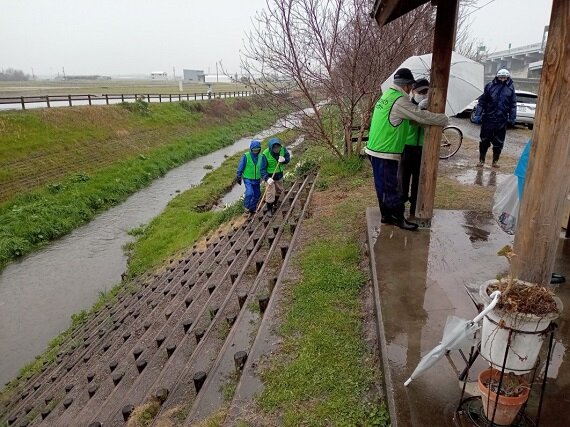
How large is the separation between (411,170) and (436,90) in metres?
1.14

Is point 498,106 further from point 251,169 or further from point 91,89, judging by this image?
point 91,89

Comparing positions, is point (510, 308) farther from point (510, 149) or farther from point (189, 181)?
point (189, 181)

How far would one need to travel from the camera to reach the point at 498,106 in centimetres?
790

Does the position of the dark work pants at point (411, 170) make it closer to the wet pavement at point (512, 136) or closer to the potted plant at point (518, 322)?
the potted plant at point (518, 322)

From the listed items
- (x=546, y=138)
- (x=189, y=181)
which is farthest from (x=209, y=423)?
(x=189, y=181)

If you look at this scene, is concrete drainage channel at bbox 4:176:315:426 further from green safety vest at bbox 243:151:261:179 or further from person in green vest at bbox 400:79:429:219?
person in green vest at bbox 400:79:429:219

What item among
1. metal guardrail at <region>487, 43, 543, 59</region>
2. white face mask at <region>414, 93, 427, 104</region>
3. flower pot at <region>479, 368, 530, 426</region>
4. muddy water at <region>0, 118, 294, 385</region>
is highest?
metal guardrail at <region>487, 43, 543, 59</region>

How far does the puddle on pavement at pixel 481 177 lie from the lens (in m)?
7.73

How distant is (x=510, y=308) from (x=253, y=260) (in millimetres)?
4339

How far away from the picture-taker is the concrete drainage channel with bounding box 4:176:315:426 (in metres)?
3.73

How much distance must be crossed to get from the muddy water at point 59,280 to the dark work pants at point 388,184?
5.44 meters

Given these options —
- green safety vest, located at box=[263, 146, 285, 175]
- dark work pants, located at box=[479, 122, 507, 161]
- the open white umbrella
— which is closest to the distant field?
green safety vest, located at box=[263, 146, 285, 175]

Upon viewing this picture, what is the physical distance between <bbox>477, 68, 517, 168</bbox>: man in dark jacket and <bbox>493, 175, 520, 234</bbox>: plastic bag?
4504mm

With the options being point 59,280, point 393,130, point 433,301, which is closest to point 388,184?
point 393,130
